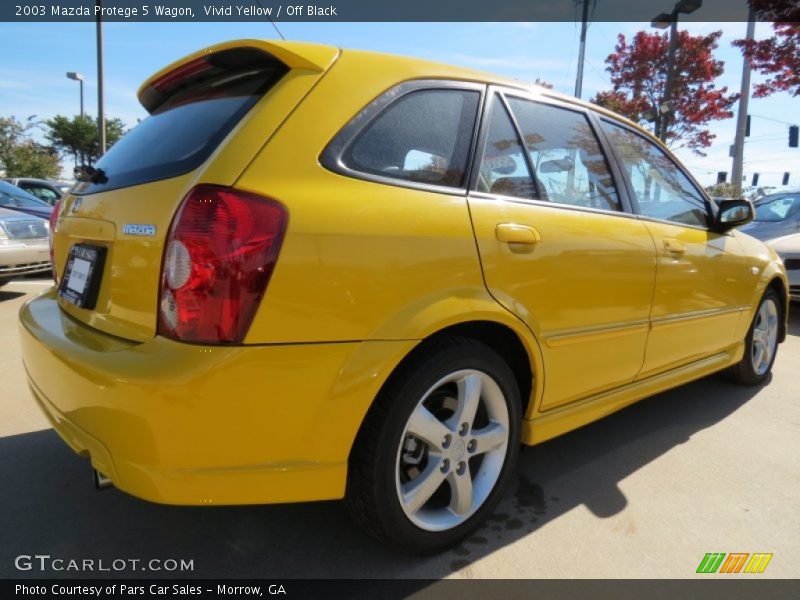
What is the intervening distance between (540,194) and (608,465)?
56.0 inches

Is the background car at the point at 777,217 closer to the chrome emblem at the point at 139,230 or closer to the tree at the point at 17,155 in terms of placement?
the chrome emblem at the point at 139,230

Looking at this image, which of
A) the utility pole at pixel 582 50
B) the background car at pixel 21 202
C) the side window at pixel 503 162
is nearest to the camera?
the side window at pixel 503 162

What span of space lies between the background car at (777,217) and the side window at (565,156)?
654 cm

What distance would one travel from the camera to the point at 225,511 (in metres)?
2.24

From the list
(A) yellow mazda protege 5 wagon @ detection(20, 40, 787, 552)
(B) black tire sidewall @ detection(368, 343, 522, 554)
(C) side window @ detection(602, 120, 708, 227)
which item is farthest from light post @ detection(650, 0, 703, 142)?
(B) black tire sidewall @ detection(368, 343, 522, 554)

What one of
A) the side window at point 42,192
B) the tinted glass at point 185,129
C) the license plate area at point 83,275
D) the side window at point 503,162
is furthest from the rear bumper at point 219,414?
the side window at point 42,192

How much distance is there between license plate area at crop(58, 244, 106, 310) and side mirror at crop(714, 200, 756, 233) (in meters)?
3.29

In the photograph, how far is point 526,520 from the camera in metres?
2.28

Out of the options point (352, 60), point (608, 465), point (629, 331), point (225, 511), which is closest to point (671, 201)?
point (629, 331)

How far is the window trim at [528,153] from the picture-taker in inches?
81.9

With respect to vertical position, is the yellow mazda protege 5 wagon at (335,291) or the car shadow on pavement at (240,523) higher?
the yellow mazda protege 5 wagon at (335,291)

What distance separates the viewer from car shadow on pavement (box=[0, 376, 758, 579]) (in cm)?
194

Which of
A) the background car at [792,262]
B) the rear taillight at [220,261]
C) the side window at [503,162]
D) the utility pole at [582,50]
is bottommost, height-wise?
the background car at [792,262]

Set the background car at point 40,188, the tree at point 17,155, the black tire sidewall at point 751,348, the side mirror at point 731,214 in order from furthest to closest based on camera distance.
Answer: the tree at point 17,155, the background car at point 40,188, the black tire sidewall at point 751,348, the side mirror at point 731,214
